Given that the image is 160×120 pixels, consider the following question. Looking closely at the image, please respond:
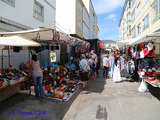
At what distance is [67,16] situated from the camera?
673 inches

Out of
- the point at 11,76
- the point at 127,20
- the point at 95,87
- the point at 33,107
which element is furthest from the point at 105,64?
the point at 127,20

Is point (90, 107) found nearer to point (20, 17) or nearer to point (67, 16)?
point (20, 17)

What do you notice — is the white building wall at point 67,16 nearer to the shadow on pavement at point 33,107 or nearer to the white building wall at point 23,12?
the white building wall at point 23,12

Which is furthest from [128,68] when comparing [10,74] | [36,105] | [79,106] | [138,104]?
[10,74]

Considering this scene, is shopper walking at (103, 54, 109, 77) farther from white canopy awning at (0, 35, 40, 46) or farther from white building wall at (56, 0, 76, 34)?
white building wall at (56, 0, 76, 34)

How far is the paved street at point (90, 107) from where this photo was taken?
353cm

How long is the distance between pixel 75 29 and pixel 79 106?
14.1 metres

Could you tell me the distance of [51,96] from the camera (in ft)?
16.5

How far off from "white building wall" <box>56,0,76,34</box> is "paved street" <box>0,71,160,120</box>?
13373 mm

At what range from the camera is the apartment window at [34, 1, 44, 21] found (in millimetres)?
9055

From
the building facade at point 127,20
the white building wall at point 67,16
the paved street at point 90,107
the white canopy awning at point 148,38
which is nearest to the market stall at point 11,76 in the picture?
the paved street at point 90,107

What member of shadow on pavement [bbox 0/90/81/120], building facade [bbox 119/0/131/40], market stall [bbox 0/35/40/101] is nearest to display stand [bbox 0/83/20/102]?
market stall [bbox 0/35/40/101]

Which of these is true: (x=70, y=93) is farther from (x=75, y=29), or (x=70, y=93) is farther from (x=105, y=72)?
(x=75, y=29)

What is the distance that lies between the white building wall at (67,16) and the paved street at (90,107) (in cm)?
1337
